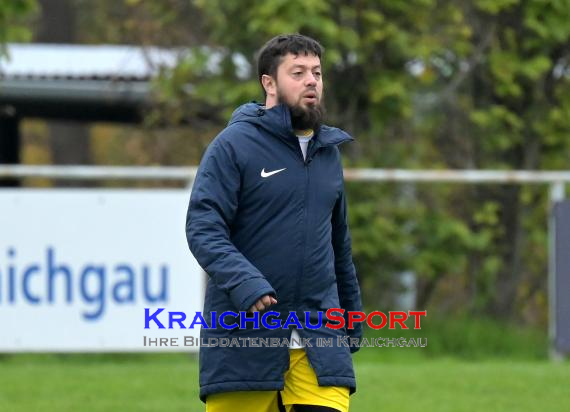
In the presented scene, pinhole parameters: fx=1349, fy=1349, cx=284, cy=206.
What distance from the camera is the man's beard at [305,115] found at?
478 cm

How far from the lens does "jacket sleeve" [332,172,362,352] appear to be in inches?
201

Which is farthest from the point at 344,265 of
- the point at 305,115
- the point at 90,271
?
the point at 90,271

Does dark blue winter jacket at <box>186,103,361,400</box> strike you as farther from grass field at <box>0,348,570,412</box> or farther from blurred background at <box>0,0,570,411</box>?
blurred background at <box>0,0,570,411</box>

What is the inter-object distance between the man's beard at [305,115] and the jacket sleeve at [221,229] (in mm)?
261

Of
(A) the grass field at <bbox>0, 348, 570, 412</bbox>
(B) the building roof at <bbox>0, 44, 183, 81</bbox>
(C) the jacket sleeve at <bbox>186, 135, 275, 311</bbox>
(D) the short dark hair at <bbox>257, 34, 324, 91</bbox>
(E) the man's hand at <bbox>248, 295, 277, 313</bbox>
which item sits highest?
(D) the short dark hair at <bbox>257, 34, 324, 91</bbox>

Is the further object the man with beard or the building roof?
the building roof

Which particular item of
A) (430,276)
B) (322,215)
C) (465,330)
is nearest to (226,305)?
(322,215)

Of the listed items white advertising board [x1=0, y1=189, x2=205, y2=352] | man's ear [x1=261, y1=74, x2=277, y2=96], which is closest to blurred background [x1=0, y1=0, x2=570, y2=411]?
white advertising board [x1=0, y1=189, x2=205, y2=352]

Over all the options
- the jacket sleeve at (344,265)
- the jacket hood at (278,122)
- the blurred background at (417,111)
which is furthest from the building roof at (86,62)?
the jacket hood at (278,122)

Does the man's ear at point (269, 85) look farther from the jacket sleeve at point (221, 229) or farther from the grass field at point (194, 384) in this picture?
the grass field at point (194, 384)

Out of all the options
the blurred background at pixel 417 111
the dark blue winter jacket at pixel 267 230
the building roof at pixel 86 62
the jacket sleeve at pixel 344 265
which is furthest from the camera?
the building roof at pixel 86 62

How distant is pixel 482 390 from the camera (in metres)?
8.80

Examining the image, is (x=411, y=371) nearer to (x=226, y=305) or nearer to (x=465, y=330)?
(x=465, y=330)

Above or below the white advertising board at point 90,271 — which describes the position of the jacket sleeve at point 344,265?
above
